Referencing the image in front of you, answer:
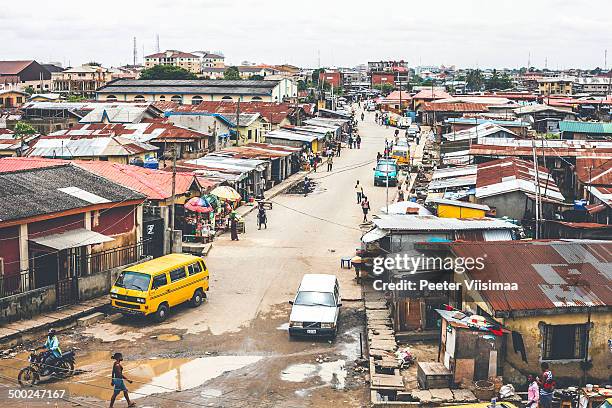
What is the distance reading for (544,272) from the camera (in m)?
16.3

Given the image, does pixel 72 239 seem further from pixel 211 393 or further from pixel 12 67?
pixel 12 67

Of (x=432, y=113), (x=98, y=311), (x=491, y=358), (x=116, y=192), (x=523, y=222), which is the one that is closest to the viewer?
(x=491, y=358)

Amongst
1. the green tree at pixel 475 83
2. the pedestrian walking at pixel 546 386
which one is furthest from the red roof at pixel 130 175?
the green tree at pixel 475 83

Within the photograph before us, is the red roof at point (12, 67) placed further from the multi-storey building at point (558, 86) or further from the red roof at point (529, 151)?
the red roof at point (529, 151)

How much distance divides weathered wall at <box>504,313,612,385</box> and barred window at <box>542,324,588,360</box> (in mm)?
100

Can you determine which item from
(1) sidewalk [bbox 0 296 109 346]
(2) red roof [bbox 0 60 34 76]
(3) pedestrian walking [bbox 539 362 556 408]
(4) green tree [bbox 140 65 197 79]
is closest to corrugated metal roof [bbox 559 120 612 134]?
(3) pedestrian walking [bbox 539 362 556 408]

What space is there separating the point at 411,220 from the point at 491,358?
21.9ft

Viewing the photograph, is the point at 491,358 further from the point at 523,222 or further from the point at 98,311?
the point at 523,222

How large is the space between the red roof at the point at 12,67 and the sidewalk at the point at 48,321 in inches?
4993

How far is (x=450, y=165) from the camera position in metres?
39.3

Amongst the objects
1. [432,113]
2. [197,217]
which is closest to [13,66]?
[432,113]

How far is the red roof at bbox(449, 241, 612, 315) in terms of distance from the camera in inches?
600

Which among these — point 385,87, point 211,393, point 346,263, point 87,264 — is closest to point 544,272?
point 211,393

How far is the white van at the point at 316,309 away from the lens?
18359mm
